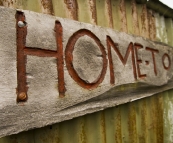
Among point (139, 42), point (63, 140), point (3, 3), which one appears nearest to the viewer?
point (3, 3)

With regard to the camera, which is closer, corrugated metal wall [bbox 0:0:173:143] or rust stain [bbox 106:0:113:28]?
corrugated metal wall [bbox 0:0:173:143]

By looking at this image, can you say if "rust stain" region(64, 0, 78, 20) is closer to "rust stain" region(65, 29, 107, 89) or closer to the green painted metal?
"rust stain" region(65, 29, 107, 89)

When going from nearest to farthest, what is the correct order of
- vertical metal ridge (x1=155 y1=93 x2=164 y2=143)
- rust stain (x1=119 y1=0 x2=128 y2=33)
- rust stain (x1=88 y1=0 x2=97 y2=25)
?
rust stain (x1=88 y1=0 x2=97 y2=25) → rust stain (x1=119 y1=0 x2=128 y2=33) → vertical metal ridge (x1=155 y1=93 x2=164 y2=143)

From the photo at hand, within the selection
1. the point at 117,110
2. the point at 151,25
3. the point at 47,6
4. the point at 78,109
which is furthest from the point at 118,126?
the point at 151,25

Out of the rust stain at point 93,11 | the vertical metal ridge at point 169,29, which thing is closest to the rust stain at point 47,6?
the rust stain at point 93,11

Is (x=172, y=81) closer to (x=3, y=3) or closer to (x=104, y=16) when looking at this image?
(x=104, y=16)

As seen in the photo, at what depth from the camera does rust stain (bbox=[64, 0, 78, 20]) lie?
41.3 inches

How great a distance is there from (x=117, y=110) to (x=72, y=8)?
27.5 inches

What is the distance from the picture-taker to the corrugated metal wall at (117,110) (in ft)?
3.05

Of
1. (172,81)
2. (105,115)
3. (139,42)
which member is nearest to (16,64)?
(105,115)

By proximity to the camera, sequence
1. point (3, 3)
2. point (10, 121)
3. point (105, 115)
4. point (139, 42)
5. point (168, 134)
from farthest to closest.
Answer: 1. point (168, 134)
2. point (139, 42)
3. point (105, 115)
4. point (3, 3)
5. point (10, 121)

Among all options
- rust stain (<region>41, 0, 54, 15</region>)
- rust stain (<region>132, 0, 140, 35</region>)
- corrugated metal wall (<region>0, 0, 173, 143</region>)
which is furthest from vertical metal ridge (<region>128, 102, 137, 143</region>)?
rust stain (<region>41, 0, 54, 15</region>)

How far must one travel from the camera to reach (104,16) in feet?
4.15

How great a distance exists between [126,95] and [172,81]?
71 centimetres
